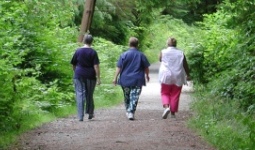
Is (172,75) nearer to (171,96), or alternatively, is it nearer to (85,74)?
(171,96)

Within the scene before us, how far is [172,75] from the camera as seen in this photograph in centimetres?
1470

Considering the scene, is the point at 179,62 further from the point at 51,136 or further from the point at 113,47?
the point at 113,47

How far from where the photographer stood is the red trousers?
14.7m

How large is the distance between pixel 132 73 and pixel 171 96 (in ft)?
3.63

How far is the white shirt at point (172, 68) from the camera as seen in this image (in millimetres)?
14719

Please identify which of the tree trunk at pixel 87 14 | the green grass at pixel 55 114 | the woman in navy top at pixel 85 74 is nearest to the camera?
the green grass at pixel 55 114

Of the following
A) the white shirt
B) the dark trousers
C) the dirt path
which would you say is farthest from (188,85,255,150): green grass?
the dark trousers

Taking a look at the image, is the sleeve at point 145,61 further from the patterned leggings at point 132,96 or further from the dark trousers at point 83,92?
the dark trousers at point 83,92

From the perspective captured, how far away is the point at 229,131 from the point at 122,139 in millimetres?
1737

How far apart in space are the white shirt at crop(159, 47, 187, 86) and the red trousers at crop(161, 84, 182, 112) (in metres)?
0.16

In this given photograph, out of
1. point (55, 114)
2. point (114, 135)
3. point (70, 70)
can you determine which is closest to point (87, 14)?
point (70, 70)

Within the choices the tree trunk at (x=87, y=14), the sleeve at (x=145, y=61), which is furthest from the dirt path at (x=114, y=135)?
the tree trunk at (x=87, y=14)

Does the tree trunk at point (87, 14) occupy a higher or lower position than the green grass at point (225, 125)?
higher

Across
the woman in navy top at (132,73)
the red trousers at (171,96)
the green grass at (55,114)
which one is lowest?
the green grass at (55,114)
